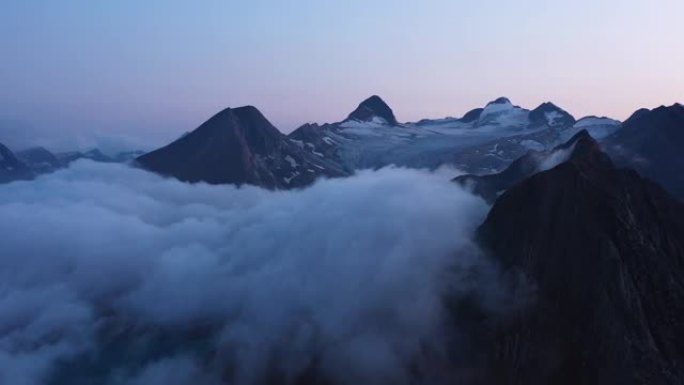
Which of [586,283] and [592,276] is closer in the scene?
[592,276]

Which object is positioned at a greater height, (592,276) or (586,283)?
(592,276)

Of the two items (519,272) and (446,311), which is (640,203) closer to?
(519,272)

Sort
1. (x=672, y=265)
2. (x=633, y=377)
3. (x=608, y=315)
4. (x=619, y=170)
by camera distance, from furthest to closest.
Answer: (x=619, y=170), (x=672, y=265), (x=608, y=315), (x=633, y=377)

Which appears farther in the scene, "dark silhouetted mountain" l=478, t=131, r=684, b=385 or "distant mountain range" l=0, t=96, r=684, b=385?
"distant mountain range" l=0, t=96, r=684, b=385

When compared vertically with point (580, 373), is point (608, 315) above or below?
above

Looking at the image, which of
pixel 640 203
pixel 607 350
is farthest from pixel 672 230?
pixel 607 350

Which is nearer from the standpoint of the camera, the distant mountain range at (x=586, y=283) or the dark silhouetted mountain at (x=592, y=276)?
the dark silhouetted mountain at (x=592, y=276)

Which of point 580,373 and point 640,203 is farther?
point 640,203

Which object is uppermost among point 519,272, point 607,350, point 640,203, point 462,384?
point 640,203
